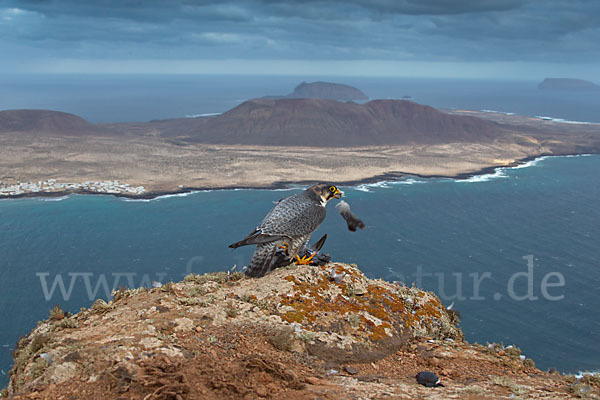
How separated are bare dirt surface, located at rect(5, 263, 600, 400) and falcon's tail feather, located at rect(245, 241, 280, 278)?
10.4 inches

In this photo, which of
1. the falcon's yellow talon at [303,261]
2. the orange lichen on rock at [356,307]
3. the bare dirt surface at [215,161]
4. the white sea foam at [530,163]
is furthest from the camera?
the white sea foam at [530,163]

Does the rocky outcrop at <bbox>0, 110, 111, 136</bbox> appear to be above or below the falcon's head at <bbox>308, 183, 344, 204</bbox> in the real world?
above

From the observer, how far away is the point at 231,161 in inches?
4200

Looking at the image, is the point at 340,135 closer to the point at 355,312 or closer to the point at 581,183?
the point at 581,183

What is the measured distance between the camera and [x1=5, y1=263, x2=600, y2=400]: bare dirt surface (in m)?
7.34

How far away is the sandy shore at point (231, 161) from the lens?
8774 centimetres

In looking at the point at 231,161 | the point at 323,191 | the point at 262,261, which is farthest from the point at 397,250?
the point at 231,161

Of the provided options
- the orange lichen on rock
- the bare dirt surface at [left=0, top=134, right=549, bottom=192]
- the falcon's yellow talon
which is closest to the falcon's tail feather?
the orange lichen on rock

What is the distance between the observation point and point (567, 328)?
113 ft

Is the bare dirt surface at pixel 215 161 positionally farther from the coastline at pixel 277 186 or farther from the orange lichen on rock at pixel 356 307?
the orange lichen on rock at pixel 356 307

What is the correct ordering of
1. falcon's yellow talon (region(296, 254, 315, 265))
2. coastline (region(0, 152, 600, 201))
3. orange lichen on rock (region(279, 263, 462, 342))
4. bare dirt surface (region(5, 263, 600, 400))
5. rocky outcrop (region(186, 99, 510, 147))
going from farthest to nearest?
rocky outcrop (region(186, 99, 510, 147)) < coastline (region(0, 152, 600, 201)) < falcon's yellow talon (region(296, 254, 315, 265)) < orange lichen on rock (region(279, 263, 462, 342)) < bare dirt surface (region(5, 263, 600, 400))

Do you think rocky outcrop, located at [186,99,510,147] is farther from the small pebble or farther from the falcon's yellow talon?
the small pebble

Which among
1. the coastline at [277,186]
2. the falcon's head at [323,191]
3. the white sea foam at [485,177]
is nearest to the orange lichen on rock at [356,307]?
the falcon's head at [323,191]

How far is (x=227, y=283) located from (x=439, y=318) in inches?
237
